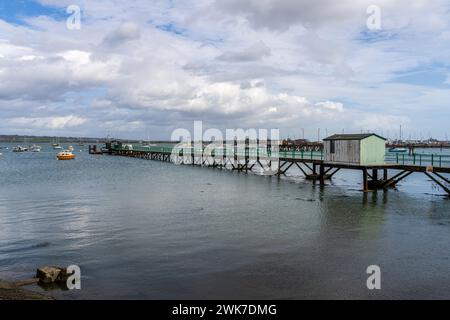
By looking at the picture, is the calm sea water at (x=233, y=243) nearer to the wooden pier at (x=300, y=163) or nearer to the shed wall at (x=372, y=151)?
the wooden pier at (x=300, y=163)

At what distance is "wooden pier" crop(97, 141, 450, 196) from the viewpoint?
128ft

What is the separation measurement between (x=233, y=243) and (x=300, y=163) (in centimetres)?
7885

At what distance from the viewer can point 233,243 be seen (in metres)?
20.7

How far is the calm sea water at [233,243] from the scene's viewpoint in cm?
1466

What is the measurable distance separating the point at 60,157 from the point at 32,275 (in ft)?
365

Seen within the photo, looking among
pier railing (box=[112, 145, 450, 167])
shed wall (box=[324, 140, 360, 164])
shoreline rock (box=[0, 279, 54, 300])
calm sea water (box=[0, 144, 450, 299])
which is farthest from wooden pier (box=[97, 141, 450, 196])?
shoreline rock (box=[0, 279, 54, 300])

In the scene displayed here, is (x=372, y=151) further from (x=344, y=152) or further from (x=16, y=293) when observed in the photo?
(x=16, y=293)

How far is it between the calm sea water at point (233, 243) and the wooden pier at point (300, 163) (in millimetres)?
3069

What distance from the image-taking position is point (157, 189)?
44.1 m

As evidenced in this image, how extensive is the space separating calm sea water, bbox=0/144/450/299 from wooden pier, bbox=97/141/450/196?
3.07 metres

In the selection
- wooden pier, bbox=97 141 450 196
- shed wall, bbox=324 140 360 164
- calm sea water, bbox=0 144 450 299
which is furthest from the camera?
shed wall, bbox=324 140 360 164

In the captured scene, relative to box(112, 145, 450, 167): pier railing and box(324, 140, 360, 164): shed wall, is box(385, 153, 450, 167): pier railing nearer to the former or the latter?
box(112, 145, 450, 167): pier railing
